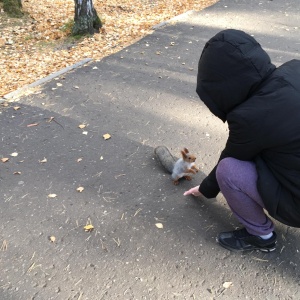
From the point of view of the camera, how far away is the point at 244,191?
2.39 meters

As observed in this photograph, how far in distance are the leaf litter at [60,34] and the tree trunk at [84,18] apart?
176 mm

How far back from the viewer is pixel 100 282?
249cm

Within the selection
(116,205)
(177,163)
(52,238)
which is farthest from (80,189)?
(177,163)

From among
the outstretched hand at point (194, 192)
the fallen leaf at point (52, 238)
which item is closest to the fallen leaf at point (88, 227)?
the fallen leaf at point (52, 238)

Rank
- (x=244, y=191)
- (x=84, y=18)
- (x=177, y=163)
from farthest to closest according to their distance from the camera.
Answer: (x=84, y=18) < (x=177, y=163) < (x=244, y=191)

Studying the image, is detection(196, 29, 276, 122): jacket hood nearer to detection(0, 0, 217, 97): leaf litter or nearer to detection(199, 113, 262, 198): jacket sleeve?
detection(199, 113, 262, 198): jacket sleeve

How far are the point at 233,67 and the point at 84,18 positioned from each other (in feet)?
17.9

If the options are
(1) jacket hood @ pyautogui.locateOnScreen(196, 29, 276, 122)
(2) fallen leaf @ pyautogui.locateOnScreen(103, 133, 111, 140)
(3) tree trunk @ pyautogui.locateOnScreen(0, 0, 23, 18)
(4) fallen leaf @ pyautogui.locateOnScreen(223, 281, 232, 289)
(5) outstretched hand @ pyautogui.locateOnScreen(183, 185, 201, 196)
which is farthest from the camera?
(3) tree trunk @ pyautogui.locateOnScreen(0, 0, 23, 18)

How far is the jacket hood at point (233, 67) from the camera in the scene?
6.64 ft

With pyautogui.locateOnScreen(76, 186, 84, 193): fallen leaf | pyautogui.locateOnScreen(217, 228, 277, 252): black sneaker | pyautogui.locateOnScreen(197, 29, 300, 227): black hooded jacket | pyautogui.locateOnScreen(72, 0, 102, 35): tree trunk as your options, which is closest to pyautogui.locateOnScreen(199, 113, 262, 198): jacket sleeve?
pyautogui.locateOnScreen(197, 29, 300, 227): black hooded jacket

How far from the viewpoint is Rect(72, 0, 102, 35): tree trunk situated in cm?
674

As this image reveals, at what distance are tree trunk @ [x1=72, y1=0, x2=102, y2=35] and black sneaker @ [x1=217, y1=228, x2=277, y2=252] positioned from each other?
5414 millimetres

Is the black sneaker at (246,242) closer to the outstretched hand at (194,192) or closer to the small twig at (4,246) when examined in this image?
the outstretched hand at (194,192)

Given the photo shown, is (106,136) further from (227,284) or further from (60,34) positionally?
(60,34)
